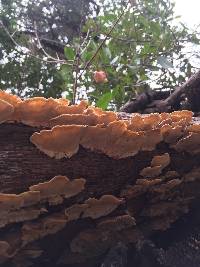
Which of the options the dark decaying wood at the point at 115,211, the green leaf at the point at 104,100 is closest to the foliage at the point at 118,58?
the green leaf at the point at 104,100

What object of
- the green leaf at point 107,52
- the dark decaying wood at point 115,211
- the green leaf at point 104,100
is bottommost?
the dark decaying wood at point 115,211

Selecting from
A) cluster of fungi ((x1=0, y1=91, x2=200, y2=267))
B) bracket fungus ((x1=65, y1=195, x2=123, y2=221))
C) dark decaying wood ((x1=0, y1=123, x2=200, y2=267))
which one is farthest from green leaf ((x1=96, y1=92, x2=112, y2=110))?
bracket fungus ((x1=65, y1=195, x2=123, y2=221))

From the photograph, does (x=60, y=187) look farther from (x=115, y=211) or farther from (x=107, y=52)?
(x=107, y=52)

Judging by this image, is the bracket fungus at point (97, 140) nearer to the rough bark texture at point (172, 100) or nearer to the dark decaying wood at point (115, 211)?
the dark decaying wood at point (115, 211)

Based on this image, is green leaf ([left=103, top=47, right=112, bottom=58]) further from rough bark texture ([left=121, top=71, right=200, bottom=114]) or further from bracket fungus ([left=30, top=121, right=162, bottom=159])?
bracket fungus ([left=30, top=121, right=162, bottom=159])

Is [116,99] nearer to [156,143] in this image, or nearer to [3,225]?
[156,143]

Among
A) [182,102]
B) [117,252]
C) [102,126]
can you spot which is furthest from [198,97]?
[102,126]

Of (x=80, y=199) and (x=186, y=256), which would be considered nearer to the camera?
(x=80, y=199)

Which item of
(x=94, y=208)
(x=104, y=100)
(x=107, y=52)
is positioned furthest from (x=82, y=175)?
(x=107, y=52)
